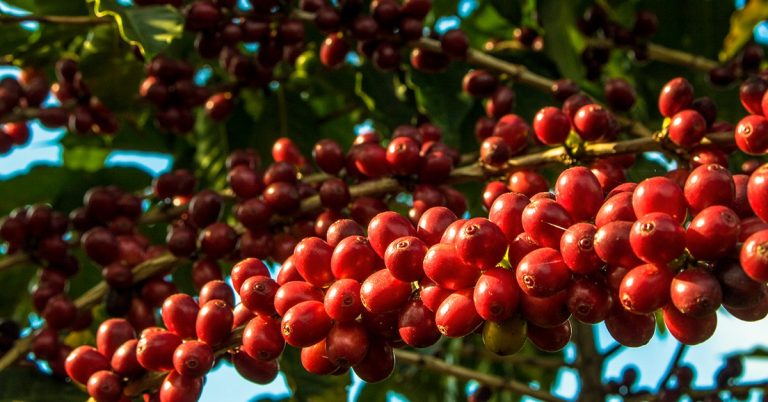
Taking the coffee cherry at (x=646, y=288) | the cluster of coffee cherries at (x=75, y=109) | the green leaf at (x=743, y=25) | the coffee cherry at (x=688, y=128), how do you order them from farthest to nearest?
1. the green leaf at (x=743, y=25)
2. the cluster of coffee cherries at (x=75, y=109)
3. the coffee cherry at (x=688, y=128)
4. the coffee cherry at (x=646, y=288)

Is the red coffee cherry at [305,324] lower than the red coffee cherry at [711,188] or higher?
lower

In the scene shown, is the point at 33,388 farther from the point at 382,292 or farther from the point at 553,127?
the point at 553,127

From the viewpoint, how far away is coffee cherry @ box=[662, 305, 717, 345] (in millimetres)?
1409

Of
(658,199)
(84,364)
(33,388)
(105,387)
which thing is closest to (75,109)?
(33,388)

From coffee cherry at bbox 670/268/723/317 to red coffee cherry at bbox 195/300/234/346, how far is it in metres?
0.84

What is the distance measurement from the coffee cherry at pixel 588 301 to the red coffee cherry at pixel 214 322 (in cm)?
67

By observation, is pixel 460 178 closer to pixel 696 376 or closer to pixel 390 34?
pixel 390 34

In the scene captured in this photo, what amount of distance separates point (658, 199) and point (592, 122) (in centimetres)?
78

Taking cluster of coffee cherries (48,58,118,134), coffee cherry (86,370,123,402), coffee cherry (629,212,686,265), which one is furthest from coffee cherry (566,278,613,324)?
cluster of coffee cherries (48,58,118,134)

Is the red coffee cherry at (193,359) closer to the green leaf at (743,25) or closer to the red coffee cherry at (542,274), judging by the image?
the red coffee cherry at (542,274)

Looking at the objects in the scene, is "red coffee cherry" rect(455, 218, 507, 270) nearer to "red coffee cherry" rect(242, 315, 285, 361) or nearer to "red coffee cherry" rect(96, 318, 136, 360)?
"red coffee cherry" rect(242, 315, 285, 361)

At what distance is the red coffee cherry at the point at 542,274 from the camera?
1.39 metres

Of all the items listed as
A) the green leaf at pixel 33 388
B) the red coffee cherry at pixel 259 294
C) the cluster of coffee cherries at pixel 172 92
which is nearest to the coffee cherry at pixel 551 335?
the red coffee cherry at pixel 259 294

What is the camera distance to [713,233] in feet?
4.27
